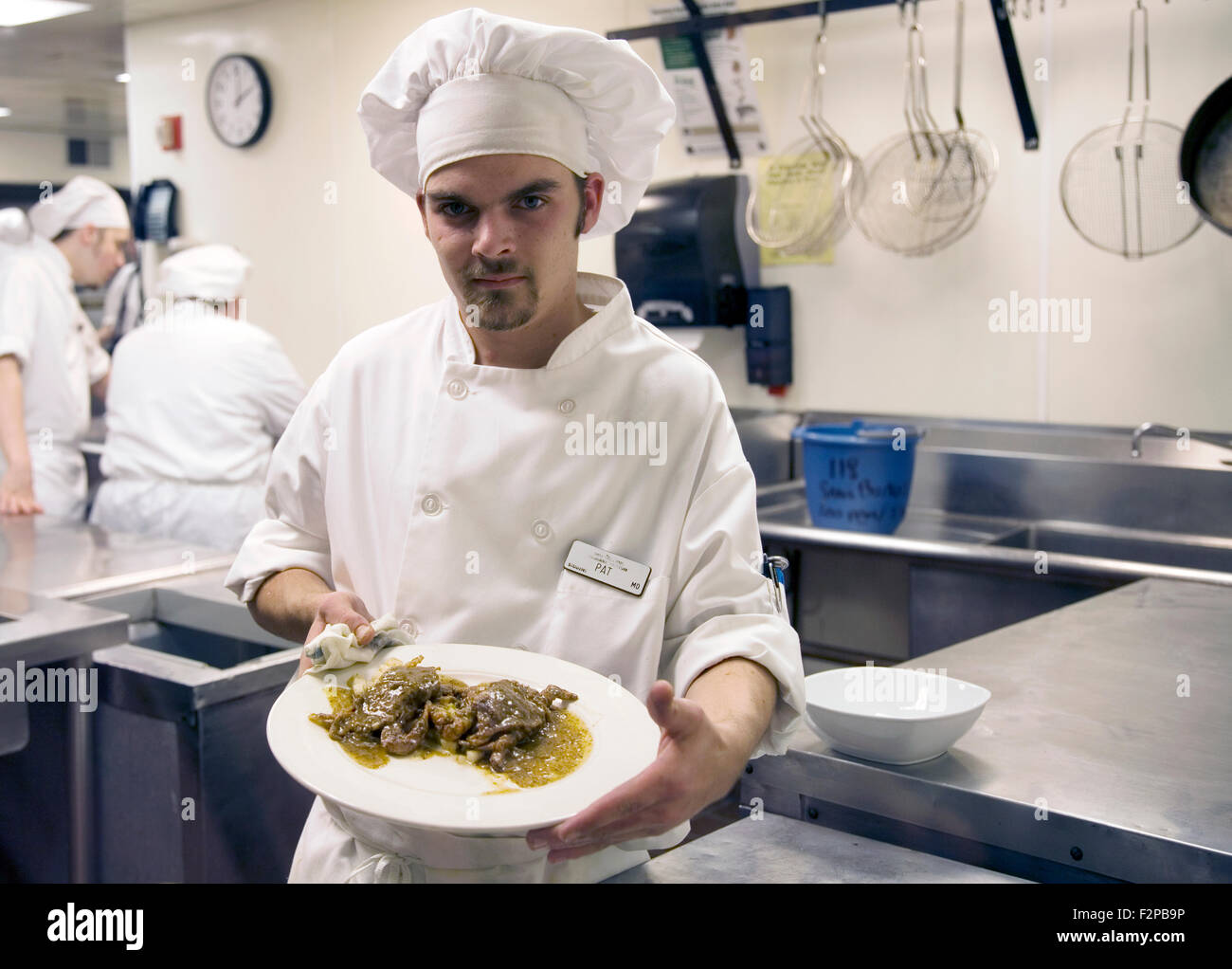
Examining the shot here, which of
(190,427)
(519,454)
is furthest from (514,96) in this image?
(190,427)

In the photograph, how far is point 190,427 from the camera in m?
3.45

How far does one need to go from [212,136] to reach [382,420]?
4363 mm

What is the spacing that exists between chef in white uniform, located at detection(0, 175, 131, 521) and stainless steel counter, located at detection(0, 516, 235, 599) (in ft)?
1.97

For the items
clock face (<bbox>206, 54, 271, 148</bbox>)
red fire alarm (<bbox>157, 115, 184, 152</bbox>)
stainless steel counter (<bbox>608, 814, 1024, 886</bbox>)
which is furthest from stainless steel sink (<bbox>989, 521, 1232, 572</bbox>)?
red fire alarm (<bbox>157, 115, 184, 152</bbox>)

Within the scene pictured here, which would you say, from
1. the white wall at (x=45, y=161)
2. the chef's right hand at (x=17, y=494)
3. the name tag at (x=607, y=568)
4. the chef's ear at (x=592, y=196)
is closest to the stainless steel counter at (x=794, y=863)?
the name tag at (x=607, y=568)

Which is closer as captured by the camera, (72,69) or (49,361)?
(49,361)

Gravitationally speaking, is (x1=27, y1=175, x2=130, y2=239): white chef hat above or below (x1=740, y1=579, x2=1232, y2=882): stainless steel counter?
above

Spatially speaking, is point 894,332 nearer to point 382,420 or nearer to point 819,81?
point 819,81

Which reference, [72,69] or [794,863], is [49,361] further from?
[794,863]

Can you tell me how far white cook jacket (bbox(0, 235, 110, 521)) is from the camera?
3.57 metres

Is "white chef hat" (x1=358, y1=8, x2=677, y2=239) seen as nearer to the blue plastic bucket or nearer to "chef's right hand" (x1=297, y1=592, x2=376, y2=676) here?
"chef's right hand" (x1=297, y1=592, x2=376, y2=676)

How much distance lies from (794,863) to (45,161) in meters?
5.49

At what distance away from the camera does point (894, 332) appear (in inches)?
135

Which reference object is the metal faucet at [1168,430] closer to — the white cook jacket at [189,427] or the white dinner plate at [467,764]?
the white dinner plate at [467,764]
